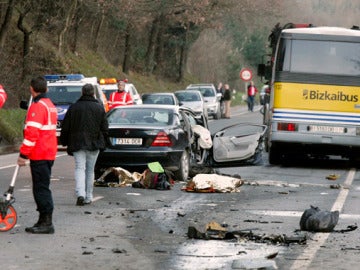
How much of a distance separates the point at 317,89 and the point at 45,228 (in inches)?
494

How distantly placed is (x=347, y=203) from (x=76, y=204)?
3.91m

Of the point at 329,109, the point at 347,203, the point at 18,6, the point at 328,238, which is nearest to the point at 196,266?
the point at 328,238

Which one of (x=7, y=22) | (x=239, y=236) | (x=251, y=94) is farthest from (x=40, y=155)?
(x=251, y=94)

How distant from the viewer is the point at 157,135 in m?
18.7

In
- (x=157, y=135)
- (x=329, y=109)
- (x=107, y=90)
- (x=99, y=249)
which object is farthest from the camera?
(x=107, y=90)

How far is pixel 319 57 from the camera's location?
23.9 meters

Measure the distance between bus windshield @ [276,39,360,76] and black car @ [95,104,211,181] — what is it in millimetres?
4844

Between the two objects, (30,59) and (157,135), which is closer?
(157,135)

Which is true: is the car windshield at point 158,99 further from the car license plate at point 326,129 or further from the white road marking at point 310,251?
the white road marking at point 310,251

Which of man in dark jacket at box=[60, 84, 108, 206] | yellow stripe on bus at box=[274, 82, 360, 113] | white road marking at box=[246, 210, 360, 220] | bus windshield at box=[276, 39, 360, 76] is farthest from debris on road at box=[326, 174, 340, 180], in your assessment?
man in dark jacket at box=[60, 84, 108, 206]

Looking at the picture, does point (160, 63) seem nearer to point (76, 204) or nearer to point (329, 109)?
point (329, 109)

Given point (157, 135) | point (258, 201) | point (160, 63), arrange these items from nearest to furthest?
1. point (258, 201)
2. point (157, 135)
3. point (160, 63)

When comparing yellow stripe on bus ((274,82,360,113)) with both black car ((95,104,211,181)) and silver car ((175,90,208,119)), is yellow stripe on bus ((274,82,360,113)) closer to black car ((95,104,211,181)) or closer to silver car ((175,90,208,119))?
black car ((95,104,211,181))

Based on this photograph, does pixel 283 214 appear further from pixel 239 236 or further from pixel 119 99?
pixel 119 99
